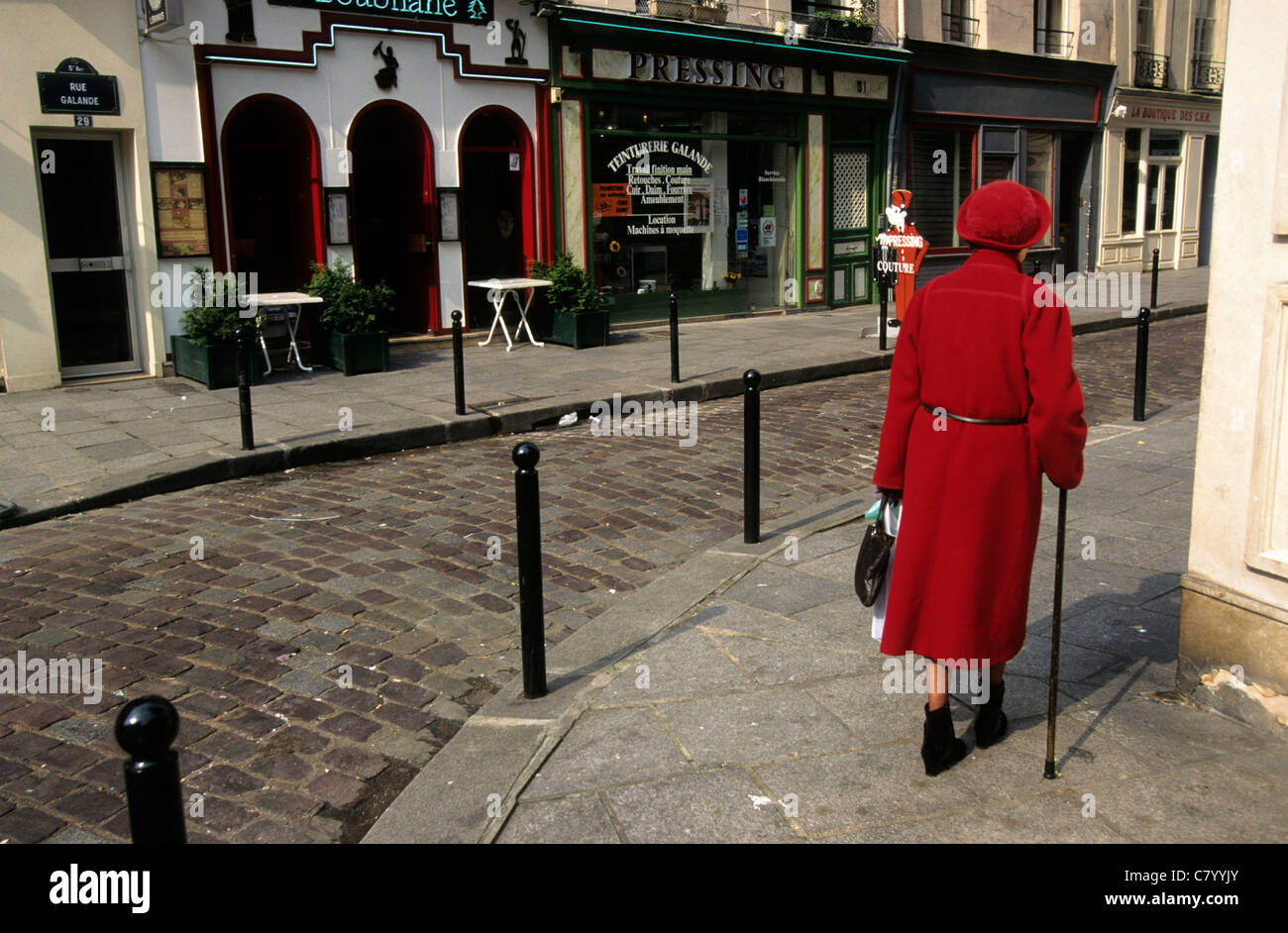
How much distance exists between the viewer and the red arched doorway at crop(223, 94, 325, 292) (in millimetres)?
12891

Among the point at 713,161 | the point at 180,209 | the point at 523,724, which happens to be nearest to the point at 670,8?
the point at 713,161

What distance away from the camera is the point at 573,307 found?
14.3m

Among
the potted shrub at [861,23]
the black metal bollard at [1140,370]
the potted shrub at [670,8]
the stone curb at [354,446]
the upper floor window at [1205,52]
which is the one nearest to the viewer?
the stone curb at [354,446]

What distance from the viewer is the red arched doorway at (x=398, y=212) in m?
14.1

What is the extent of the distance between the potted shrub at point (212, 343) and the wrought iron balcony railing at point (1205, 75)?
74.8 feet

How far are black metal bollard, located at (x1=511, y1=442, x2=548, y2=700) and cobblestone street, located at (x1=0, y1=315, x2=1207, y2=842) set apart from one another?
14.7 inches

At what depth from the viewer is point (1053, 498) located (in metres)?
7.53

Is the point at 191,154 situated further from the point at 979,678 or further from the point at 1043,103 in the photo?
the point at 1043,103

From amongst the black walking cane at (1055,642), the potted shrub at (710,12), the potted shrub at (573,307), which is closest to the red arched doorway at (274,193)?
the potted shrub at (573,307)

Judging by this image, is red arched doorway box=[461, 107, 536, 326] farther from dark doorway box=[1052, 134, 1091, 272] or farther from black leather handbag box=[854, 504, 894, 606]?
dark doorway box=[1052, 134, 1091, 272]

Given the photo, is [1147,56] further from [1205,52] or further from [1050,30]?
[1050,30]

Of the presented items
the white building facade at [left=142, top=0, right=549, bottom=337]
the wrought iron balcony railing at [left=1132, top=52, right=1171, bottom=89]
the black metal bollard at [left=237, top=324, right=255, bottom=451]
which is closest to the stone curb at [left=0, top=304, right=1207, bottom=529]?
the black metal bollard at [left=237, top=324, right=255, bottom=451]

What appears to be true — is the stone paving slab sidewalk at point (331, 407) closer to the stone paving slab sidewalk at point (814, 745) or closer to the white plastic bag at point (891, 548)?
the stone paving slab sidewalk at point (814, 745)

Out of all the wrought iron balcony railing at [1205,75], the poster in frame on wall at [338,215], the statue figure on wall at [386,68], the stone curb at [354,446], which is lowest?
the stone curb at [354,446]
